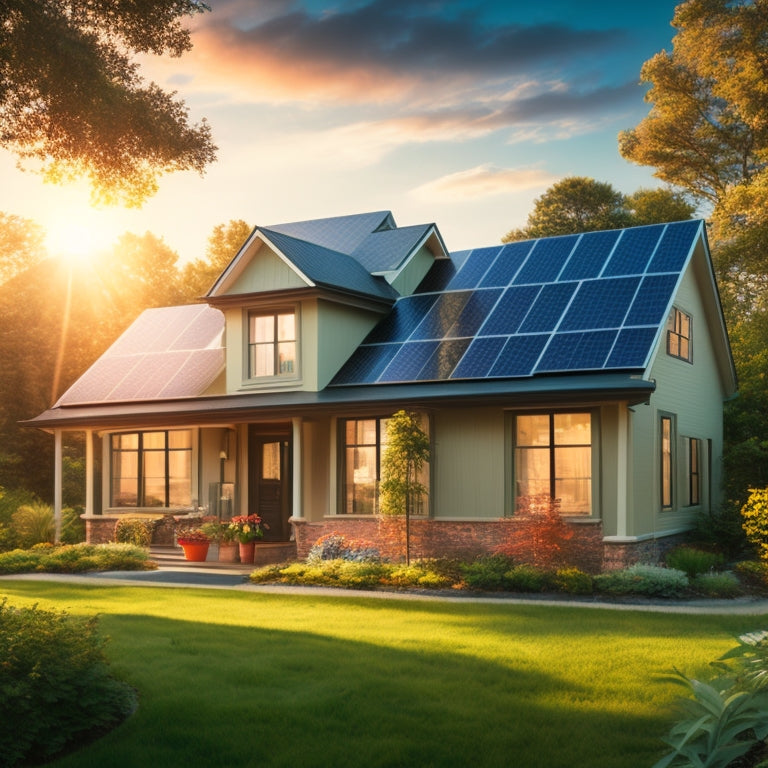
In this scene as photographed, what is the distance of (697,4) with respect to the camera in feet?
104

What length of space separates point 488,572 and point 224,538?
704 cm

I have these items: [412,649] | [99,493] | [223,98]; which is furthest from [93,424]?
[412,649]

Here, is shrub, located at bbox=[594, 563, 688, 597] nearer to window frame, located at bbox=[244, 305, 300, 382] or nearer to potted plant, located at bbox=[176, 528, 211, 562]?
window frame, located at bbox=[244, 305, 300, 382]

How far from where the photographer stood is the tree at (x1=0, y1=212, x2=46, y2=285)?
45.2m

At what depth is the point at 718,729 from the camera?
5.84 metres

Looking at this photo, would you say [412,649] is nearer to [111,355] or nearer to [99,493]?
[99,493]

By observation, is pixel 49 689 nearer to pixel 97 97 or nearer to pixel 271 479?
pixel 97 97

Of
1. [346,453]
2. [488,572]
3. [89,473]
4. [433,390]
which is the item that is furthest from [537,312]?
[89,473]

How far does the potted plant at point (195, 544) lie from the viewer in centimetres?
2158

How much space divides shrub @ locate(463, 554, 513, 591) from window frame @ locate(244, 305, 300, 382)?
637 cm

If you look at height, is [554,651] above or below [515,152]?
below

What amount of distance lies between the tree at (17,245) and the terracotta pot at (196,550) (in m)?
27.4

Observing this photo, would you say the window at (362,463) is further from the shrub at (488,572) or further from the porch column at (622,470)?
the porch column at (622,470)

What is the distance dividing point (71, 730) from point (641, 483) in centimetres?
1331
